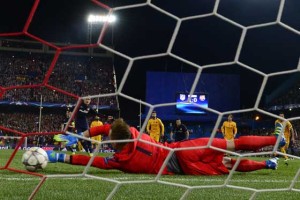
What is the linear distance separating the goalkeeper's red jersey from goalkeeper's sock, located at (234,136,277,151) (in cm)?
23

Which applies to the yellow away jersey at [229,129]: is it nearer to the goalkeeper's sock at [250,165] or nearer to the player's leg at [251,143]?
the goalkeeper's sock at [250,165]

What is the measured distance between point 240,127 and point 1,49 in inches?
376

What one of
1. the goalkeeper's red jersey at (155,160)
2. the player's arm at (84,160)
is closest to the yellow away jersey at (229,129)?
the goalkeeper's red jersey at (155,160)

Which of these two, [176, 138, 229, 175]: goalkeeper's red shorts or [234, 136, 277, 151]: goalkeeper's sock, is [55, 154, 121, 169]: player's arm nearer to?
[176, 138, 229, 175]: goalkeeper's red shorts

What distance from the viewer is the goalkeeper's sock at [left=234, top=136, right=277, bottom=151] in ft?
11.6

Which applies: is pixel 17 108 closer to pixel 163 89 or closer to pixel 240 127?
pixel 163 89

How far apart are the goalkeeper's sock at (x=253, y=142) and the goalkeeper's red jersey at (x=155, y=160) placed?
231mm

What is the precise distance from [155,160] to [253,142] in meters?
0.85

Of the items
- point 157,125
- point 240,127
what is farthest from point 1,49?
point 240,127

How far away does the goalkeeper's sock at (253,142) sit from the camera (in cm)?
355

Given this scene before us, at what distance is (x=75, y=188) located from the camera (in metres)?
2.96

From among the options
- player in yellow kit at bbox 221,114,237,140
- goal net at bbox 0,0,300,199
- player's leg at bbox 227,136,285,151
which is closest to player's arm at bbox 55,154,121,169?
goal net at bbox 0,0,300,199

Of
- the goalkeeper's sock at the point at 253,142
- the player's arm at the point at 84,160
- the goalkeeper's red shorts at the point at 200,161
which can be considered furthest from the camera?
the player's arm at the point at 84,160

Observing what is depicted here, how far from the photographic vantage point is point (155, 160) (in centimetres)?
392
